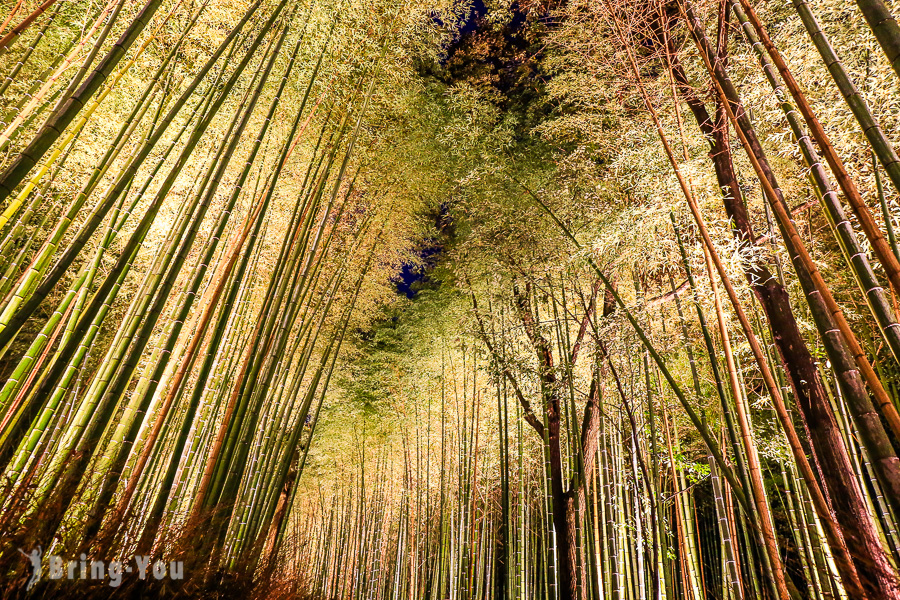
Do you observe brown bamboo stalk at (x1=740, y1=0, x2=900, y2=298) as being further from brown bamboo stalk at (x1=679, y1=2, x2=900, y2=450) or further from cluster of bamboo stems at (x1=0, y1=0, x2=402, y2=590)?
cluster of bamboo stems at (x1=0, y1=0, x2=402, y2=590)

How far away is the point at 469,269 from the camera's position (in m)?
5.19

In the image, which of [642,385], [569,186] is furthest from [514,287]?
[642,385]

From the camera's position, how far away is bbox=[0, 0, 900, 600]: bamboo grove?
135 centimetres

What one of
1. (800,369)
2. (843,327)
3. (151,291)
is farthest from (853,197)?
(151,291)

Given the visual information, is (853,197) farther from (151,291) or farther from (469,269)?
(469,269)

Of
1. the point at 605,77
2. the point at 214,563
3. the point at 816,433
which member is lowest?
the point at 214,563

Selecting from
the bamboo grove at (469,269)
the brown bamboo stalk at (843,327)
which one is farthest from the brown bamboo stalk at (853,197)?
the brown bamboo stalk at (843,327)

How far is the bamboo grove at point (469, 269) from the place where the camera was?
1347 mm

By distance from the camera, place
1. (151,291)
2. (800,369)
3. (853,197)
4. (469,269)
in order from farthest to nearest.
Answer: (469,269) < (800,369) < (151,291) < (853,197)

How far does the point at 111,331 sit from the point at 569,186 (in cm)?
447

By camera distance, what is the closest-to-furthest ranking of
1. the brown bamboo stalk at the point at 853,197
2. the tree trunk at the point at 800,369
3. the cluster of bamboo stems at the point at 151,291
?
the brown bamboo stalk at the point at 853,197 → the cluster of bamboo stems at the point at 151,291 → the tree trunk at the point at 800,369

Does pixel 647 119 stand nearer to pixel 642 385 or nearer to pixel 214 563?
pixel 642 385

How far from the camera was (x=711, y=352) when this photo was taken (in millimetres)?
1907

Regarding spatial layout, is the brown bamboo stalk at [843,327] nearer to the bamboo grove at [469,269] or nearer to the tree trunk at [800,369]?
the bamboo grove at [469,269]
